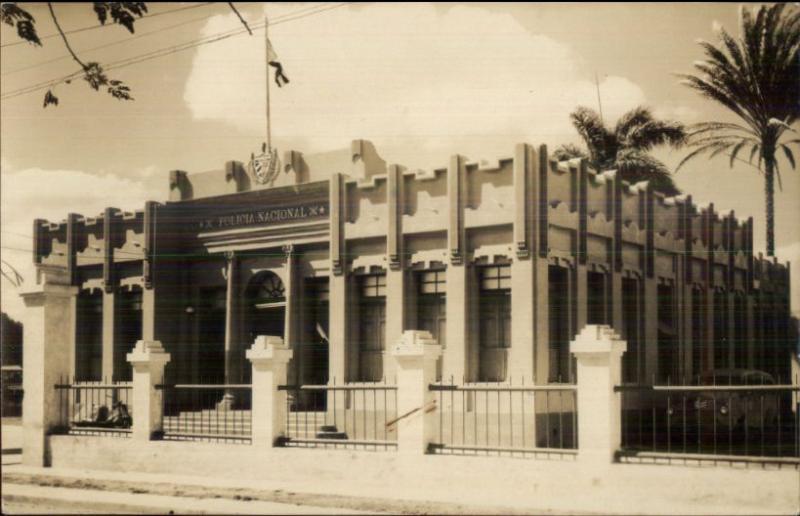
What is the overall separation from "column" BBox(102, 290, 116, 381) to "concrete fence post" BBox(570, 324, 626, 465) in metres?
18.6

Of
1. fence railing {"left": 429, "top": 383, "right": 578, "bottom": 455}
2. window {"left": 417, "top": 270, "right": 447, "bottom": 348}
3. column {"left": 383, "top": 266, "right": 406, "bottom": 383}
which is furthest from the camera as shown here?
column {"left": 383, "top": 266, "right": 406, "bottom": 383}

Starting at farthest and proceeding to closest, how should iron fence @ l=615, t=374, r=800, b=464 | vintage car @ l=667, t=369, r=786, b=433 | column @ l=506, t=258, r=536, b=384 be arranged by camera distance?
vintage car @ l=667, t=369, r=786, b=433, column @ l=506, t=258, r=536, b=384, iron fence @ l=615, t=374, r=800, b=464

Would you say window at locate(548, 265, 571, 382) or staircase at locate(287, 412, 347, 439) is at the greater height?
window at locate(548, 265, 571, 382)

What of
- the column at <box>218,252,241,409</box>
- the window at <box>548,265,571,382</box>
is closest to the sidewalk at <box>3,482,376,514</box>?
the window at <box>548,265,571,382</box>

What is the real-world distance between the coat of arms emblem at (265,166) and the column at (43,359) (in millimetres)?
8132

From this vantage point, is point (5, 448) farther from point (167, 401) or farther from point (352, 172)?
point (352, 172)

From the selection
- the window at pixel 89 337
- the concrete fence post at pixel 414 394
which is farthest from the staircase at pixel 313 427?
the window at pixel 89 337

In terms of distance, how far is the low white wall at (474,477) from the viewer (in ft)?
36.7

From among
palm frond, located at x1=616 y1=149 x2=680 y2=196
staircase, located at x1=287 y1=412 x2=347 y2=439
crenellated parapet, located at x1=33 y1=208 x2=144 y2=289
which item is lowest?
staircase, located at x1=287 y1=412 x2=347 y2=439

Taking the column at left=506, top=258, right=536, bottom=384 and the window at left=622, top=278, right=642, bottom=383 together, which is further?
the window at left=622, top=278, right=642, bottom=383

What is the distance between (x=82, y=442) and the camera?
17469 mm

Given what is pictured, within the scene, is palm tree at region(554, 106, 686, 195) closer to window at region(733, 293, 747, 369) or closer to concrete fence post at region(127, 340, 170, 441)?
window at region(733, 293, 747, 369)

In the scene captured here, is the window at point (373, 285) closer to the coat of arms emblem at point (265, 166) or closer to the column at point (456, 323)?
the column at point (456, 323)

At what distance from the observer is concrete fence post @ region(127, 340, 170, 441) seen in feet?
54.8
